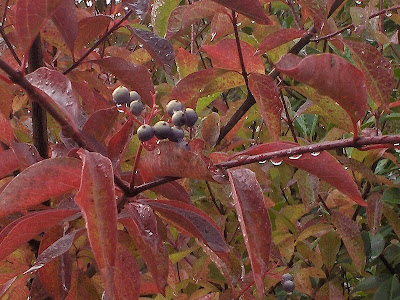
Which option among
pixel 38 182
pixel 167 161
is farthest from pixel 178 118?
pixel 38 182

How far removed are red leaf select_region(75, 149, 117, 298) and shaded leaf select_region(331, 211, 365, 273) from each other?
35.8 inches

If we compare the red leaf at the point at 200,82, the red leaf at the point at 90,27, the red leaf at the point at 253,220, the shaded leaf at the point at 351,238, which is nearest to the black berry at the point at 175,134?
the red leaf at the point at 253,220

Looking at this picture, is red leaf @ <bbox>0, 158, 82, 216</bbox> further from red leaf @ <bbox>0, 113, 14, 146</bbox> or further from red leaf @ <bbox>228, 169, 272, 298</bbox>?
red leaf @ <bbox>0, 113, 14, 146</bbox>

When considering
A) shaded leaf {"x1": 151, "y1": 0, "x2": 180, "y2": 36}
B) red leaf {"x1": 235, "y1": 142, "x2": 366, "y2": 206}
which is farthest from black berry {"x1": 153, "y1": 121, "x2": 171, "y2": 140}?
shaded leaf {"x1": 151, "y1": 0, "x2": 180, "y2": 36}

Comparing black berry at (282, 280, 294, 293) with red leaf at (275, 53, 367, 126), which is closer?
red leaf at (275, 53, 367, 126)

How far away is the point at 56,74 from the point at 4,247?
21 cm

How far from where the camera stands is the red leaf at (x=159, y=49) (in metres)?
0.95

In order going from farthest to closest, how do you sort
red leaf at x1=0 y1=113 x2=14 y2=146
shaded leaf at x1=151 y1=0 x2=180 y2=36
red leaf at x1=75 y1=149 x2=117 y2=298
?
1. shaded leaf at x1=151 y1=0 x2=180 y2=36
2. red leaf at x1=0 y1=113 x2=14 y2=146
3. red leaf at x1=75 y1=149 x2=117 y2=298

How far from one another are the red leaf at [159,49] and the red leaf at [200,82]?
45mm

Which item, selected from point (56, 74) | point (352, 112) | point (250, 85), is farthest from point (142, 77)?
point (352, 112)

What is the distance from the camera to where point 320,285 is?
168cm

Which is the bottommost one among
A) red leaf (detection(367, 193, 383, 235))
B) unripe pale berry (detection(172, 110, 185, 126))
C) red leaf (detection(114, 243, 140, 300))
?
red leaf (detection(367, 193, 383, 235))

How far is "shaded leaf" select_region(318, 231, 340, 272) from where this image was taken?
152cm

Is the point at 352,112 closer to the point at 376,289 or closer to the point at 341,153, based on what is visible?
the point at 376,289
